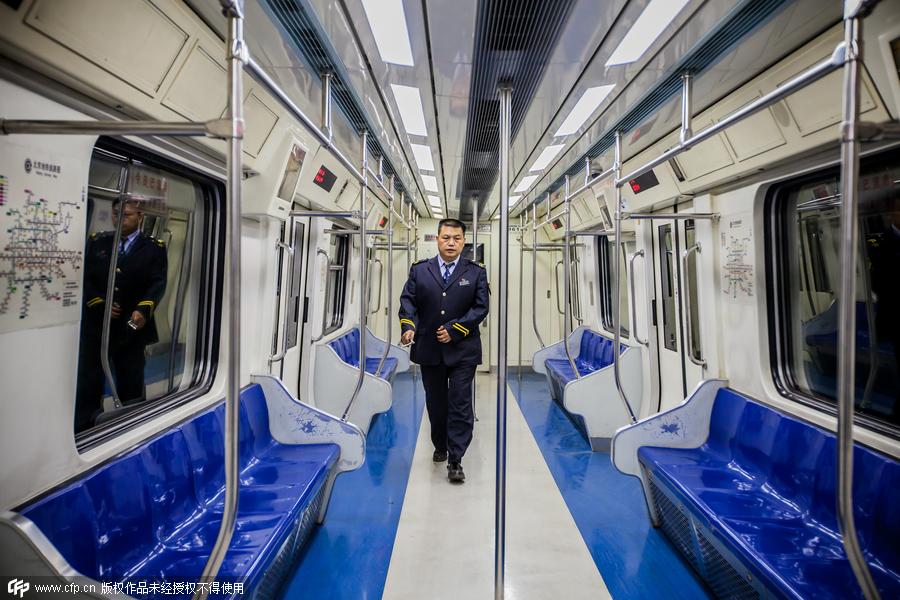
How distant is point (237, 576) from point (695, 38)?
271cm

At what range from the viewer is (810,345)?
2.48m

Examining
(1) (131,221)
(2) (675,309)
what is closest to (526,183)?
(2) (675,309)

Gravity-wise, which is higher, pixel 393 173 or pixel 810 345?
pixel 393 173

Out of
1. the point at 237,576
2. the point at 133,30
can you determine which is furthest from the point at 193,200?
the point at 237,576

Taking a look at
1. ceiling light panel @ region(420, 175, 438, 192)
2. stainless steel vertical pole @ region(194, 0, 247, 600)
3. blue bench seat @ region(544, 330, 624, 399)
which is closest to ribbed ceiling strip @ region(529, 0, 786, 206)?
stainless steel vertical pole @ region(194, 0, 247, 600)

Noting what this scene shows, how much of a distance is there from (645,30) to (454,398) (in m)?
2.48

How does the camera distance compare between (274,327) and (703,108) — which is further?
(274,327)

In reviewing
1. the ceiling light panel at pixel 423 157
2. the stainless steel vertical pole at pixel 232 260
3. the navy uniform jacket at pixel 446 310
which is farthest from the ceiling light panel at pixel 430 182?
the stainless steel vertical pole at pixel 232 260

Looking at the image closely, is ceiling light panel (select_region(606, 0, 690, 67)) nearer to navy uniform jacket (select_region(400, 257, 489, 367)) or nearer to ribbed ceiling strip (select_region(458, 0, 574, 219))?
ribbed ceiling strip (select_region(458, 0, 574, 219))

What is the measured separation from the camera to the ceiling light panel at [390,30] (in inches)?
64.1

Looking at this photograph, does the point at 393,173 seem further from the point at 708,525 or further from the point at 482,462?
the point at 708,525

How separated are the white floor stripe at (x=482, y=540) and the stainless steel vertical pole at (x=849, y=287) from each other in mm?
1464

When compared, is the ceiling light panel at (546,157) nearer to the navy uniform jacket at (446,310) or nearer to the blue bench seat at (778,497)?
the navy uniform jacket at (446,310)

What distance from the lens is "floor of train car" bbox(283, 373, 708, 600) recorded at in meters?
2.13
